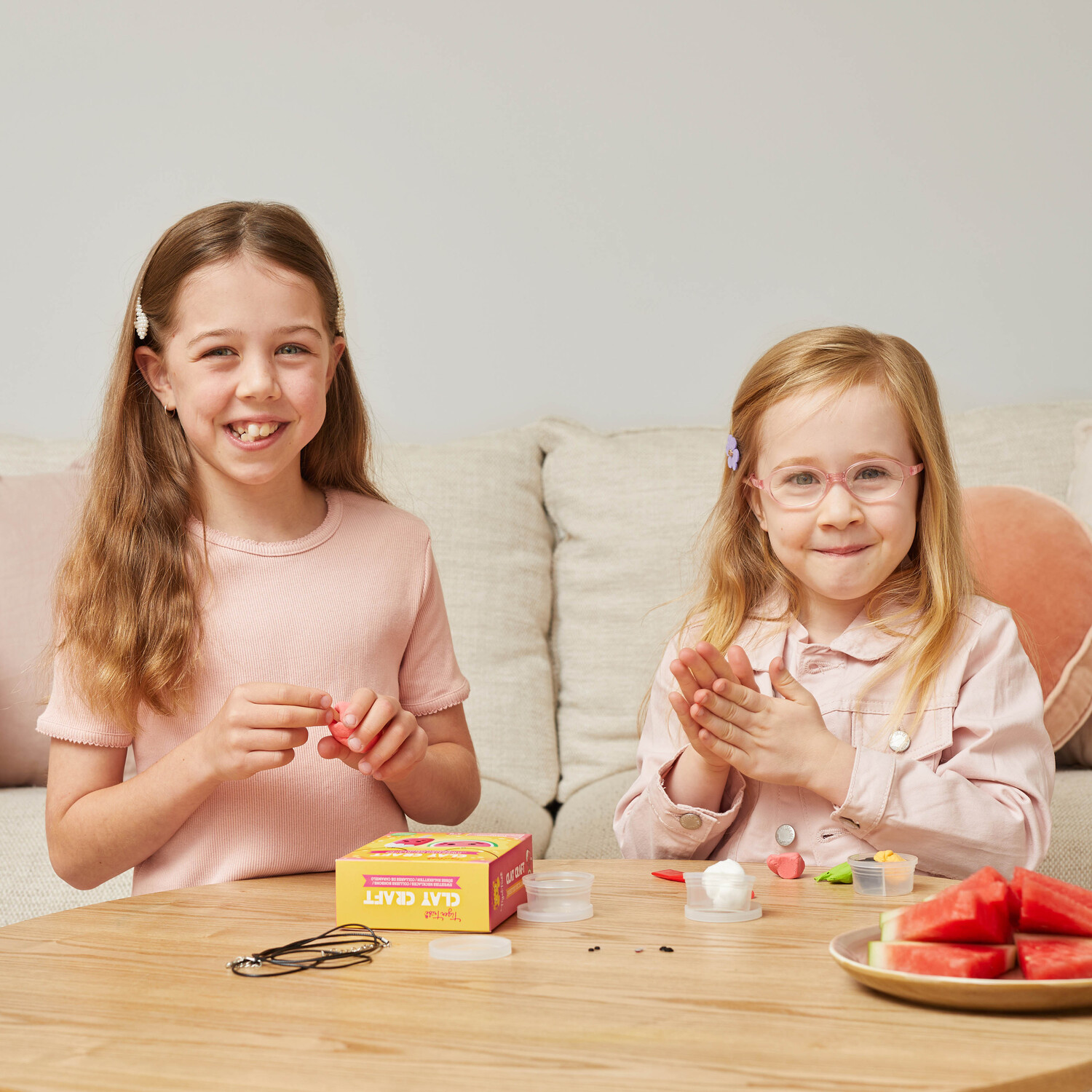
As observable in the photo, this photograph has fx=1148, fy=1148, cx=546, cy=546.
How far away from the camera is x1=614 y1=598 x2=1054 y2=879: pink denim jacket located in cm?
121

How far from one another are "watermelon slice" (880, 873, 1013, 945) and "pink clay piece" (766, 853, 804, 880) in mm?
309

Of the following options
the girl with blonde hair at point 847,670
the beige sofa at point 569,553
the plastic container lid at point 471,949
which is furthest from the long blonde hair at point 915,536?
the plastic container lid at point 471,949

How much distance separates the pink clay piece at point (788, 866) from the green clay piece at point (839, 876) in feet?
0.07

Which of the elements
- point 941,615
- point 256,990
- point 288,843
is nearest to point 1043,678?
point 941,615

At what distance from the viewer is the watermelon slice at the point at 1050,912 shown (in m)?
0.77

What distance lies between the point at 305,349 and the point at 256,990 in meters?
0.80

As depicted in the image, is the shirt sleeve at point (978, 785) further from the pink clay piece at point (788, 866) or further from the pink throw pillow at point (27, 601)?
the pink throw pillow at point (27, 601)

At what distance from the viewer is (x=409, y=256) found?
104 inches

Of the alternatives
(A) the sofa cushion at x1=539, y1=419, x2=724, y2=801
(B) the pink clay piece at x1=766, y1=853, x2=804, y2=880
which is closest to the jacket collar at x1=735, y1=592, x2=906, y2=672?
(B) the pink clay piece at x1=766, y1=853, x2=804, y2=880

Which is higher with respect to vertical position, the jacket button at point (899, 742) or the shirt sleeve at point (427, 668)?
the shirt sleeve at point (427, 668)

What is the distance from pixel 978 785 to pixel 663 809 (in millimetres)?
351

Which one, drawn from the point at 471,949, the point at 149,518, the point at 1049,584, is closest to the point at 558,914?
the point at 471,949

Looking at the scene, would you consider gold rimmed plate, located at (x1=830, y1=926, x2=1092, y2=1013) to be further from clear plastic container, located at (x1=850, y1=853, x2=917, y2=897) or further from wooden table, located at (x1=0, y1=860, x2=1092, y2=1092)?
clear plastic container, located at (x1=850, y1=853, x2=917, y2=897)

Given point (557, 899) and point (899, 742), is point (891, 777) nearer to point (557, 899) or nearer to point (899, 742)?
point (899, 742)
